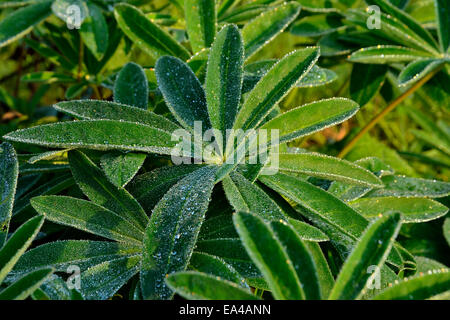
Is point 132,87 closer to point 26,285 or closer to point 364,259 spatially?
point 26,285

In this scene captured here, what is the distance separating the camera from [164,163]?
110 cm

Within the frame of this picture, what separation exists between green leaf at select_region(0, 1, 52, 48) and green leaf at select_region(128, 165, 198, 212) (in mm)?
706

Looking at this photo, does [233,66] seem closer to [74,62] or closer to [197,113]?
[197,113]

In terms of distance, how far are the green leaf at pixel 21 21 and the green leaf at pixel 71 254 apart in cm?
75

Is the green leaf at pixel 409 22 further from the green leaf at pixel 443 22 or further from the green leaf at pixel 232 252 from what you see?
the green leaf at pixel 232 252

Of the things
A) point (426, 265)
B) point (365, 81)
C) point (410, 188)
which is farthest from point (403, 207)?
point (365, 81)

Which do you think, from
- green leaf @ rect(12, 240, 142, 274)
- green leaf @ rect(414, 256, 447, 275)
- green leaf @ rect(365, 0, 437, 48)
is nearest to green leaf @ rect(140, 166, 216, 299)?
green leaf @ rect(12, 240, 142, 274)

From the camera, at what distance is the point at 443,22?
128cm

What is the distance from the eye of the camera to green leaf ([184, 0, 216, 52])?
1173 mm

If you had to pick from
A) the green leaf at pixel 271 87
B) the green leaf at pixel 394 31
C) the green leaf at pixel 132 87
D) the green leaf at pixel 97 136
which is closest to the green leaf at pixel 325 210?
the green leaf at pixel 271 87

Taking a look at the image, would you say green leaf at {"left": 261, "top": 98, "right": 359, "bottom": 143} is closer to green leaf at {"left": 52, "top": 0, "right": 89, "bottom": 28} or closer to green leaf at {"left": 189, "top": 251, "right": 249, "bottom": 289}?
green leaf at {"left": 189, "top": 251, "right": 249, "bottom": 289}

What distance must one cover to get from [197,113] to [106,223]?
31cm

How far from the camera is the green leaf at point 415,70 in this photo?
111 centimetres
